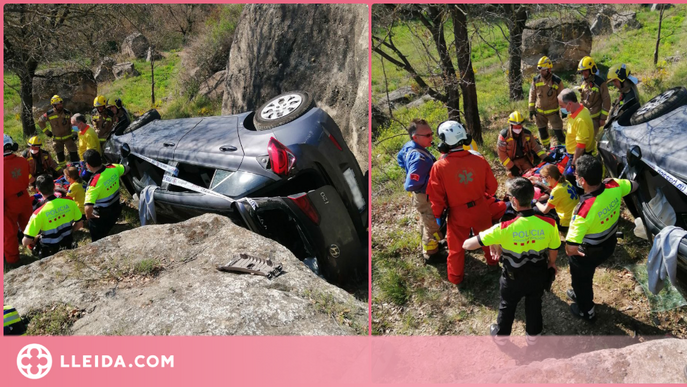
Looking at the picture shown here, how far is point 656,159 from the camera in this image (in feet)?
15.3

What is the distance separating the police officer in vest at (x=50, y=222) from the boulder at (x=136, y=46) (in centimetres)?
1372

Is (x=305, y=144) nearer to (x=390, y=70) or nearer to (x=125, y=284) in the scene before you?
(x=125, y=284)

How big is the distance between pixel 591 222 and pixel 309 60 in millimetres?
5809

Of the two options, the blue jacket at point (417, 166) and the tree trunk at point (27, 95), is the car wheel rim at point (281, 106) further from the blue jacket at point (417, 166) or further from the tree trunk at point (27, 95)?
the tree trunk at point (27, 95)

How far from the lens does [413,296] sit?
5590 mm

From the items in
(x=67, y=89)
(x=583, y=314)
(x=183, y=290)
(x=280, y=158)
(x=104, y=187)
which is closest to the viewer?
(x=183, y=290)

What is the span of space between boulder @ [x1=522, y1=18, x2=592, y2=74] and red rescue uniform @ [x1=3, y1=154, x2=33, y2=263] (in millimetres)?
11597

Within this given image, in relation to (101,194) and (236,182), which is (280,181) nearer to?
(236,182)

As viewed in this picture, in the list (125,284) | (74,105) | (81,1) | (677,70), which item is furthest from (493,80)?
(125,284)

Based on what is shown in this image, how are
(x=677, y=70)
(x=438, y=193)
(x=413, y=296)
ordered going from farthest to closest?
(x=677, y=70) < (x=413, y=296) < (x=438, y=193)

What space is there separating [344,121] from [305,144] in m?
2.84

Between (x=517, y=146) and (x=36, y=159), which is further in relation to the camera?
(x=36, y=159)

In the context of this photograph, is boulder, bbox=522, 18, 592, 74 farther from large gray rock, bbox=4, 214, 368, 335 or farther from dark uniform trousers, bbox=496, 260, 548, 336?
large gray rock, bbox=4, 214, 368, 335

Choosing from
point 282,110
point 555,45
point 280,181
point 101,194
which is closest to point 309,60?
point 282,110
